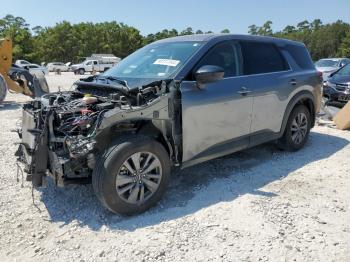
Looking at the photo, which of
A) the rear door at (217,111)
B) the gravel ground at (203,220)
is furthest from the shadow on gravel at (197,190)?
the rear door at (217,111)

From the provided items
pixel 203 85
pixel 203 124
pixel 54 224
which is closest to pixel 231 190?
pixel 203 124

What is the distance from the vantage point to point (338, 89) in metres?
9.38

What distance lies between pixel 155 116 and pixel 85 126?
29.4 inches

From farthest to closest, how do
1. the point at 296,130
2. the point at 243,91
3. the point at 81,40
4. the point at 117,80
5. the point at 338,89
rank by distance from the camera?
the point at 81,40 → the point at 338,89 → the point at 296,130 → the point at 243,91 → the point at 117,80

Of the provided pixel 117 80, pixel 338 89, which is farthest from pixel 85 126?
pixel 338 89

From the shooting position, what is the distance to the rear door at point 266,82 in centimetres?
519

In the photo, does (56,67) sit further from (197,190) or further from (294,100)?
(197,190)

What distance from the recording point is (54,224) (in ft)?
12.6

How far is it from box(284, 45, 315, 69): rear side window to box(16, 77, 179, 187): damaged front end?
281 cm

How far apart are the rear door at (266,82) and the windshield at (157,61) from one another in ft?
3.00

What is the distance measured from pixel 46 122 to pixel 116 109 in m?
0.71

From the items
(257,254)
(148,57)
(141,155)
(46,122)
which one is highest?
(148,57)

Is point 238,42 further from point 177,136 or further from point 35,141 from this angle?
point 35,141

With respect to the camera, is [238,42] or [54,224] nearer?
[54,224]
